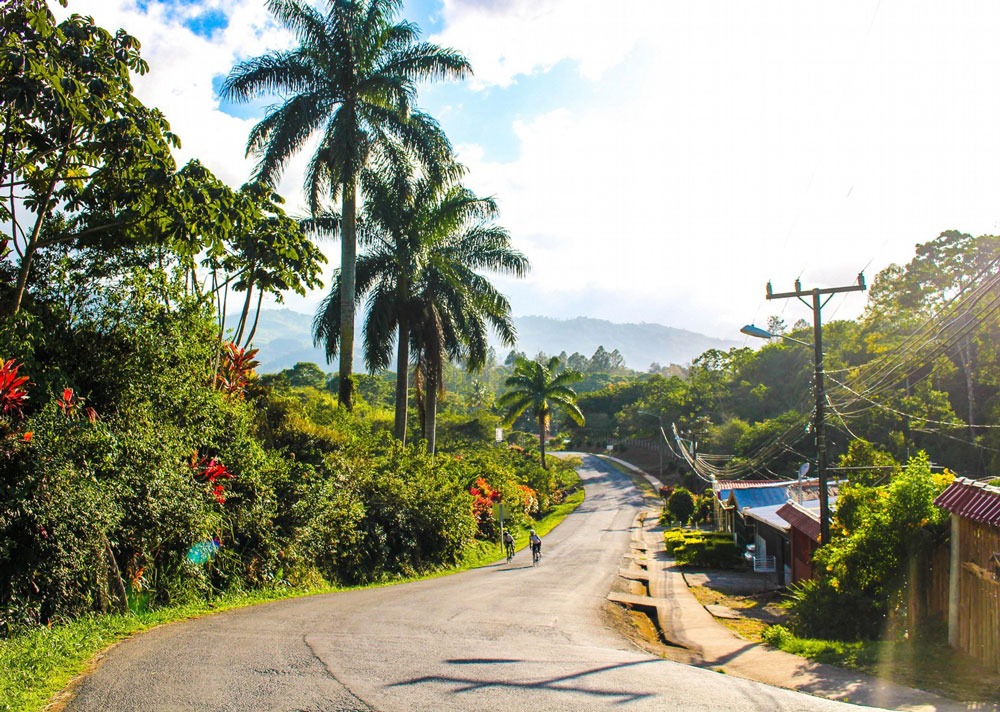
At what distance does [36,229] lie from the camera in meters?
11.8

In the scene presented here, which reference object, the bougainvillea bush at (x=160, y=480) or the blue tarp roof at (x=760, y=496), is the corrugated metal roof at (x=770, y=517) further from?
the bougainvillea bush at (x=160, y=480)

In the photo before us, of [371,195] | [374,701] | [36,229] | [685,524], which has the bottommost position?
[685,524]

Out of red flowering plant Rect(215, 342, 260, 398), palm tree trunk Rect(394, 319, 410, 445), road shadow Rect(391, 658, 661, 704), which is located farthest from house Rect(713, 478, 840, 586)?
red flowering plant Rect(215, 342, 260, 398)

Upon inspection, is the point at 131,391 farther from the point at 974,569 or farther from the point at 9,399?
the point at 974,569

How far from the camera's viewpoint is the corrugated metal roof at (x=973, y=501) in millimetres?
10008

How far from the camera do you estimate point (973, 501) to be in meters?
10.7

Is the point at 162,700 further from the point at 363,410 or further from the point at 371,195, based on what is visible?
the point at 363,410

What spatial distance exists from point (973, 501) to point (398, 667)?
885cm

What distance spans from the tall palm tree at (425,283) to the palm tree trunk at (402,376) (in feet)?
0.13

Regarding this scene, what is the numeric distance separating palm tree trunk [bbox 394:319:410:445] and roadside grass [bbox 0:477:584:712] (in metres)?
13.3

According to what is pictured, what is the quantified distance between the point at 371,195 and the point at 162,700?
21.5 metres

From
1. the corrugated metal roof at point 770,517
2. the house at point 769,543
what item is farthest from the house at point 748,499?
the corrugated metal roof at point 770,517

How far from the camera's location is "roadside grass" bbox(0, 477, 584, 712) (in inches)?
266

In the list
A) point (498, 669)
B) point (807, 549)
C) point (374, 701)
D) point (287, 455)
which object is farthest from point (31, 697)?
point (807, 549)
